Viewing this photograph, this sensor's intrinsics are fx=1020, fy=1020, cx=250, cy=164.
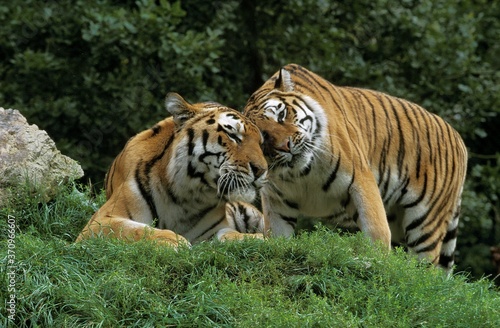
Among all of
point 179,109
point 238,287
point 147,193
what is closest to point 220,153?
point 179,109

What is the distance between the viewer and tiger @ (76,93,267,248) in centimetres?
629

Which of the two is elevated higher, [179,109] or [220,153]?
[179,109]

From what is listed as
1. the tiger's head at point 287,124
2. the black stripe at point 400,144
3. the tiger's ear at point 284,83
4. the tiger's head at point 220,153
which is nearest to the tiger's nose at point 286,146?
the tiger's head at point 287,124

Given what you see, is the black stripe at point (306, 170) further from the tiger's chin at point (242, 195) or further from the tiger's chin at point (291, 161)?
the tiger's chin at point (242, 195)

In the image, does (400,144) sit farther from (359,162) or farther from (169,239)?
(169,239)

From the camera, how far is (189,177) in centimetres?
642

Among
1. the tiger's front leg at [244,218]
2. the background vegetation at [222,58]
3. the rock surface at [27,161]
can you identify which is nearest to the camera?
the rock surface at [27,161]

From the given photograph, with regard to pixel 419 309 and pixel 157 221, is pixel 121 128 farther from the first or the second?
pixel 419 309

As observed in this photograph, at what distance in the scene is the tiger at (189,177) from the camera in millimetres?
6293

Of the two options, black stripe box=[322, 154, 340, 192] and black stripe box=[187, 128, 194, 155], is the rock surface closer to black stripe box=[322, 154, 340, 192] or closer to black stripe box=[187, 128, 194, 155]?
black stripe box=[187, 128, 194, 155]

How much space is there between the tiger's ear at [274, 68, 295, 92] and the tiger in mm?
602

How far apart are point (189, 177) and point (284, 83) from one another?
111 centimetres

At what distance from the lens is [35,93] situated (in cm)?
1062

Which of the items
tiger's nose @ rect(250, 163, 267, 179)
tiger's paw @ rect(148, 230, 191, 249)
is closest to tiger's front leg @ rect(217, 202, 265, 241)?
tiger's nose @ rect(250, 163, 267, 179)
